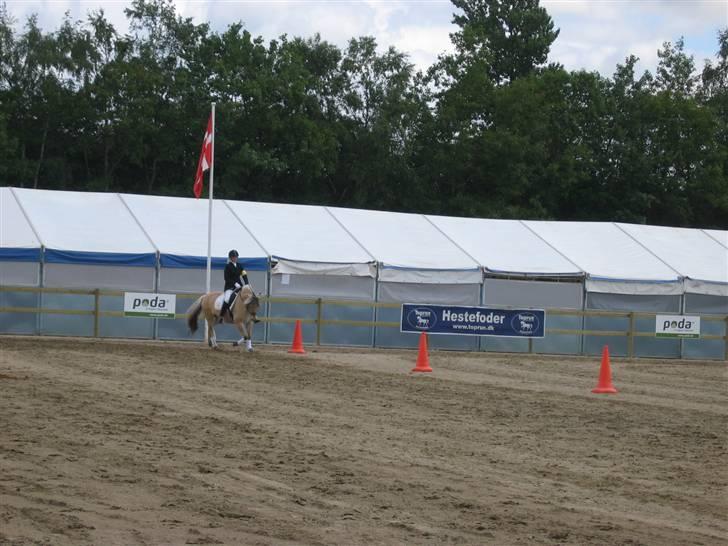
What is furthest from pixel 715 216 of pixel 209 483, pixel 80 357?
pixel 209 483

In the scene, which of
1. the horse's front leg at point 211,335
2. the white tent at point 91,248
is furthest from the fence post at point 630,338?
the white tent at point 91,248

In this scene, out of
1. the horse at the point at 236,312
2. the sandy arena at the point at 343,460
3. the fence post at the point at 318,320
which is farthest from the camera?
the fence post at the point at 318,320

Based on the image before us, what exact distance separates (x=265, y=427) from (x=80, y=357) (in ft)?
33.7

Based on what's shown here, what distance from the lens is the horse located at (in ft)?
85.8

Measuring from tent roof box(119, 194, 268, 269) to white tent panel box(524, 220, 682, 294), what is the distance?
31.7 ft

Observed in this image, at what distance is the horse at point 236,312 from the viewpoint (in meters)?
26.2

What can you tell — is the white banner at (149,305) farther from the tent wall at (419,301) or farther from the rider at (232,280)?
the tent wall at (419,301)

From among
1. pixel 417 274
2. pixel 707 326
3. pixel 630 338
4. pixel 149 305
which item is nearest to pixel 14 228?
pixel 149 305

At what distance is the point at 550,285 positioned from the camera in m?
33.1

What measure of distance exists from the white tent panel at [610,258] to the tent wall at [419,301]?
3.60 m

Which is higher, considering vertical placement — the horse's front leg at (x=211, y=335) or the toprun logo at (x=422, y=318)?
the toprun logo at (x=422, y=318)

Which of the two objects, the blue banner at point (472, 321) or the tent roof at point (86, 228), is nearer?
the tent roof at point (86, 228)

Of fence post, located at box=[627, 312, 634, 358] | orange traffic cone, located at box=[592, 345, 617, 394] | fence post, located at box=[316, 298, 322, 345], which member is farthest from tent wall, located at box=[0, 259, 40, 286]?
fence post, located at box=[627, 312, 634, 358]

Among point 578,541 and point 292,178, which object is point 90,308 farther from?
point 292,178
